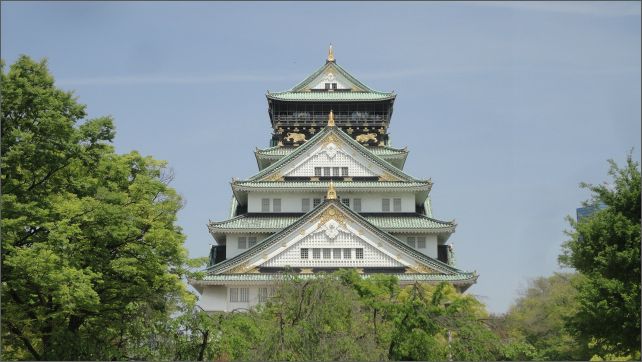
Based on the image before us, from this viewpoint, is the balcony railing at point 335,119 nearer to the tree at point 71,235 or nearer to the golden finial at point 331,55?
the golden finial at point 331,55

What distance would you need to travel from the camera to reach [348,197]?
5041 cm

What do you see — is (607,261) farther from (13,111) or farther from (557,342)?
(557,342)

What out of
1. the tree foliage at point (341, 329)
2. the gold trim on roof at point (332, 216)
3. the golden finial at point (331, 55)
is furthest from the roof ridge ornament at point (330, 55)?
the tree foliage at point (341, 329)

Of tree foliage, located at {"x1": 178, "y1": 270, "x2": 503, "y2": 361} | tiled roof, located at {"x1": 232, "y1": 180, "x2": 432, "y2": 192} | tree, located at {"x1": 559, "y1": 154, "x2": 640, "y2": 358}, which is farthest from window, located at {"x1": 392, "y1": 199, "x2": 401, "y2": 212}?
tree foliage, located at {"x1": 178, "y1": 270, "x2": 503, "y2": 361}

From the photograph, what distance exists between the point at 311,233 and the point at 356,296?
2367 centimetres

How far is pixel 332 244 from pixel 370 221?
3.71 m

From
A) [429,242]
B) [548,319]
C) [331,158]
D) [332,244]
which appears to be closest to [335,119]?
[331,158]

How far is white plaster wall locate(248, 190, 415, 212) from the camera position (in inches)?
1976

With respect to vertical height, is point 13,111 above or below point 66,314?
above

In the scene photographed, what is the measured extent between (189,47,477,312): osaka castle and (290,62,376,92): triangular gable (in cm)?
7

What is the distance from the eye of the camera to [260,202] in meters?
50.2

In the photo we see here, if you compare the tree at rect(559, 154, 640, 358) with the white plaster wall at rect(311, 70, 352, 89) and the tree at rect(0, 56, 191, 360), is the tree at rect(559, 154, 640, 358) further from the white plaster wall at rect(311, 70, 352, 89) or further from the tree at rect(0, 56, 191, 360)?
the white plaster wall at rect(311, 70, 352, 89)

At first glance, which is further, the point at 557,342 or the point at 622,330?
the point at 557,342

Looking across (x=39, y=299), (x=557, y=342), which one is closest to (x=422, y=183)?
(x=557, y=342)
